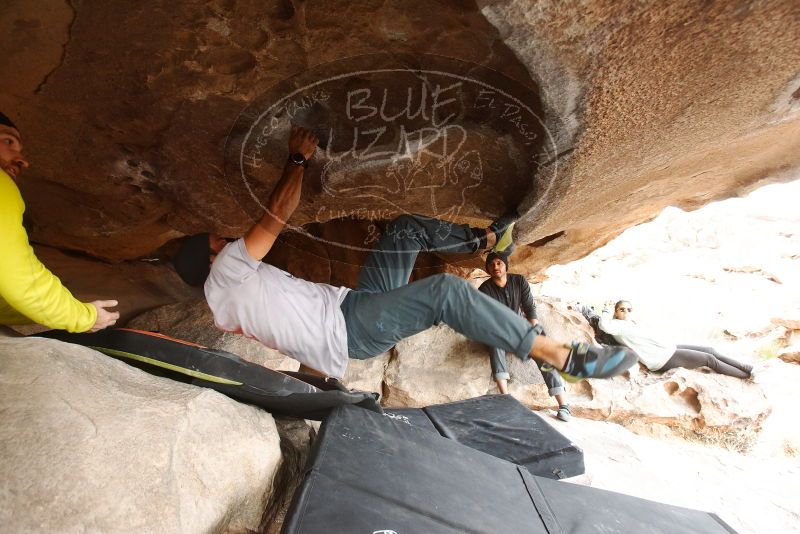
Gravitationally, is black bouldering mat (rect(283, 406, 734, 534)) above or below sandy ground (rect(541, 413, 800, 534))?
above

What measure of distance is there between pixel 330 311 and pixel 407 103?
4.26 feet

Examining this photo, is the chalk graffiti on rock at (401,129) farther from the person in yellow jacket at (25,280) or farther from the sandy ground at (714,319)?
the sandy ground at (714,319)

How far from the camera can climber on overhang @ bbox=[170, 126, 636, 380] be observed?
73.2 inches

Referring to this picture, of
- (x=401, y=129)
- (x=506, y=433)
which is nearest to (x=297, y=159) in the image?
(x=401, y=129)

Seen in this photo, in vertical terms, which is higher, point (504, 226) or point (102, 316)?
point (504, 226)

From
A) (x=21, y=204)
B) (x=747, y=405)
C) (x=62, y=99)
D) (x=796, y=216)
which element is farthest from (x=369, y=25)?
(x=796, y=216)

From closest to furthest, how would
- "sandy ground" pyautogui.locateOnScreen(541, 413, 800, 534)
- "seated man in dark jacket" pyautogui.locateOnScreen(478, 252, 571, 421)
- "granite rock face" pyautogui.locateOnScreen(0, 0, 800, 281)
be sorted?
"granite rock face" pyautogui.locateOnScreen(0, 0, 800, 281), "sandy ground" pyautogui.locateOnScreen(541, 413, 800, 534), "seated man in dark jacket" pyautogui.locateOnScreen(478, 252, 571, 421)

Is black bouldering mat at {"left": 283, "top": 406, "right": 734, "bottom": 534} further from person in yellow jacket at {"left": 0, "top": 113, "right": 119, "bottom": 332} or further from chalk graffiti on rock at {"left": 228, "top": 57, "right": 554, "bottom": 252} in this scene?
chalk graffiti on rock at {"left": 228, "top": 57, "right": 554, "bottom": 252}

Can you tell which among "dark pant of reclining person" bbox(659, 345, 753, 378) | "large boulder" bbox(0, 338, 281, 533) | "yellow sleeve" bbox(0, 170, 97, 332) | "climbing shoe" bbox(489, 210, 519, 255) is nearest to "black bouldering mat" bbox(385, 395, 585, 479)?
"large boulder" bbox(0, 338, 281, 533)

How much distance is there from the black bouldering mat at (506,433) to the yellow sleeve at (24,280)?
4.88ft

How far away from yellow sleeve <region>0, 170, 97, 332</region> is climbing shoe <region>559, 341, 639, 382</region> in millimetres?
2064

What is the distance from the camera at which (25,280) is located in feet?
4.85

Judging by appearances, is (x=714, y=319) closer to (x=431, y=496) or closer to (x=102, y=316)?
(x=431, y=496)

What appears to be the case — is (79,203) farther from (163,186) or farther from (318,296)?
(318,296)
